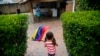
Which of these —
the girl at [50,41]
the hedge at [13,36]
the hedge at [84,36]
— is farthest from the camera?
the girl at [50,41]

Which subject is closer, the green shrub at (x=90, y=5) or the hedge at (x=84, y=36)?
the hedge at (x=84, y=36)

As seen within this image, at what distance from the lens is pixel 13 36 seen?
781 cm

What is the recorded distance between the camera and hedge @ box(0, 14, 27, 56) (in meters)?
7.65

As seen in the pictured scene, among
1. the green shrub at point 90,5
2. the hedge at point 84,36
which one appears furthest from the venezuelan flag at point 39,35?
the hedge at point 84,36

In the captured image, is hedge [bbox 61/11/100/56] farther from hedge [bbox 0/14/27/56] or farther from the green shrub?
the green shrub

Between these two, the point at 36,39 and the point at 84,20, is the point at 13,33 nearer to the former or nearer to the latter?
the point at 84,20

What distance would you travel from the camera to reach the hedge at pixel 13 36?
765 cm

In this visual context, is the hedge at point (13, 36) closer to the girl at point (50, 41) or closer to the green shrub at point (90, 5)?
the girl at point (50, 41)

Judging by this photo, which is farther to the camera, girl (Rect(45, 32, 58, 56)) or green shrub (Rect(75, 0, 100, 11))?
green shrub (Rect(75, 0, 100, 11))

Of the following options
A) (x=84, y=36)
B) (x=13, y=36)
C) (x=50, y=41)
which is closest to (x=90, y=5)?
(x=50, y=41)

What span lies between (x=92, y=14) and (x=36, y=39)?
5082mm

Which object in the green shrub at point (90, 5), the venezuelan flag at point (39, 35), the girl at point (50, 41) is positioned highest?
the green shrub at point (90, 5)

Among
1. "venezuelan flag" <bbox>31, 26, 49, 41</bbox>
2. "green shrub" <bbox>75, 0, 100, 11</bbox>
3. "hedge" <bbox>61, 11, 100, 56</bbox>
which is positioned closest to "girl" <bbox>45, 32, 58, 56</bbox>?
"hedge" <bbox>61, 11, 100, 56</bbox>

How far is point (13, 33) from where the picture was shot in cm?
772
